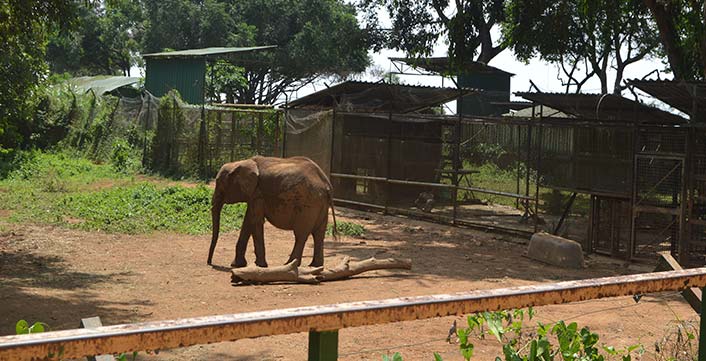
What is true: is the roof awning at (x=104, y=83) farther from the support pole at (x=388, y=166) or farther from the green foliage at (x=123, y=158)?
the support pole at (x=388, y=166)

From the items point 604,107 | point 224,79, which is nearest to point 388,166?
point 604,107

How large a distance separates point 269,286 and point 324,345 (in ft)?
26.1

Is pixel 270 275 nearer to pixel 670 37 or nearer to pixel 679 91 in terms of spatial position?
pixel 679 91

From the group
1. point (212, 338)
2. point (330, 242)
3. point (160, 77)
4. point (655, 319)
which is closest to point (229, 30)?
point (160, 77)

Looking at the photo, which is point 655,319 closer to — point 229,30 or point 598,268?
point 598,268

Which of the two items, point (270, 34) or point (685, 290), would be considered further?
point (270, 34)

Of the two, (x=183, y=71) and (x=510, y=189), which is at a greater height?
(x=183, y=71)

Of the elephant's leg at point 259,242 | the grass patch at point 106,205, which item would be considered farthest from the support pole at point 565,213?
the elephant's leg at point 259,242

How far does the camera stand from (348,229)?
51.2 feet

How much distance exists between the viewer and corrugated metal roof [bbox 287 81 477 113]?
746 inches

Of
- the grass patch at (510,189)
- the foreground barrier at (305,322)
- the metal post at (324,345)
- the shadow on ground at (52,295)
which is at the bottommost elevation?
the shadow on ground at (52,295)

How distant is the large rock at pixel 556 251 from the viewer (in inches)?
494

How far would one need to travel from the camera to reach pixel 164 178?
23875mm

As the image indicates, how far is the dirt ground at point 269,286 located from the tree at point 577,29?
5.59 meters
